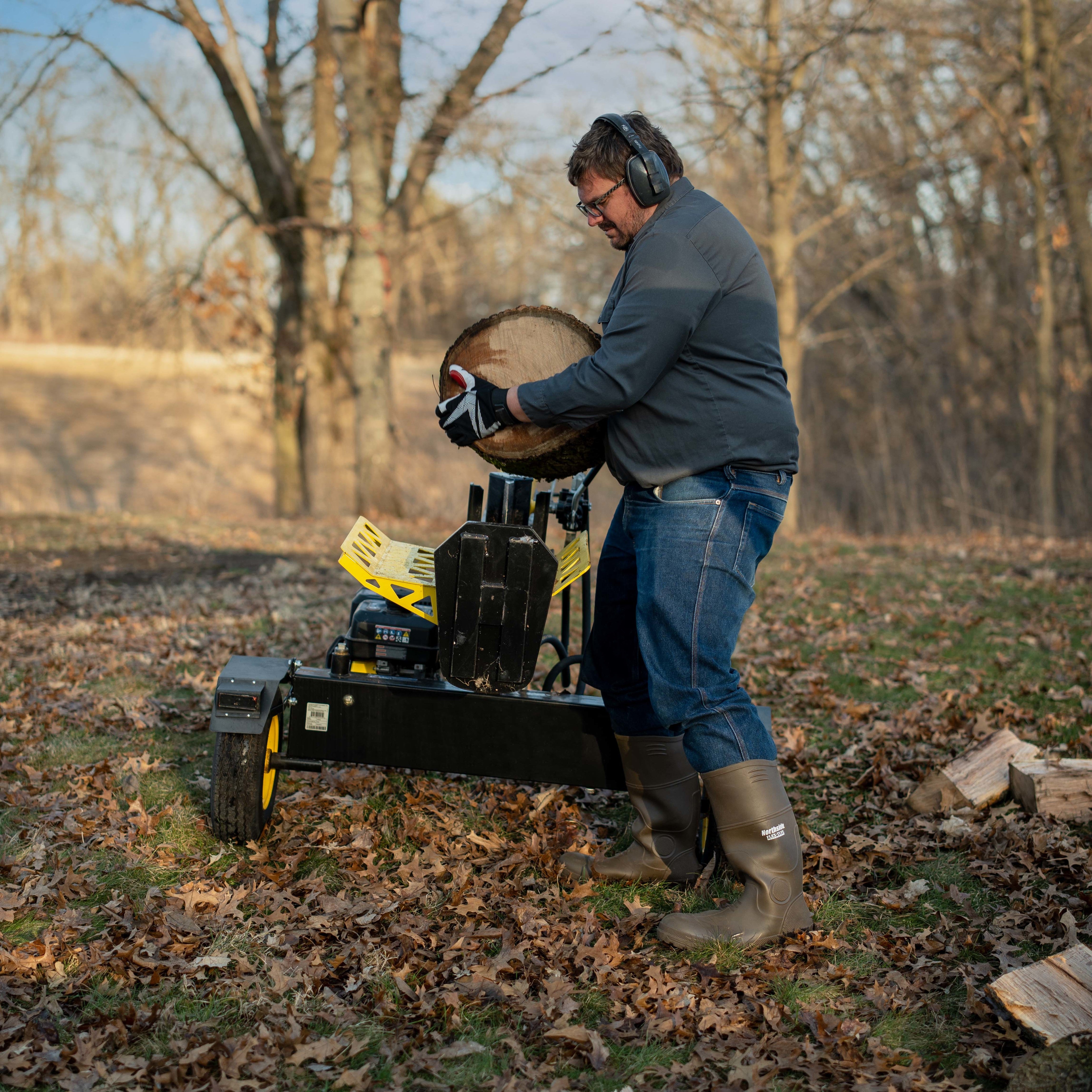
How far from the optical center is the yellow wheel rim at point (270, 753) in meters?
3.71

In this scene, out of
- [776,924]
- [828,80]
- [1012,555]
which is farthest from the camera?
[828,80]

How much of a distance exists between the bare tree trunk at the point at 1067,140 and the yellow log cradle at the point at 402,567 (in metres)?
13.2

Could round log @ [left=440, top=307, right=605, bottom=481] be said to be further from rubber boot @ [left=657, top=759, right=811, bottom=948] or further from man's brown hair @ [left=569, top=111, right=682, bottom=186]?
rubber boot @ [left=657, top=759, right=811, bottom=948]

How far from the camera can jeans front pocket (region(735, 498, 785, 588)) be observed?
3.18 m

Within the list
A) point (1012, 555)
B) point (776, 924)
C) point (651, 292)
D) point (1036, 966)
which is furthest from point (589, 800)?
point (1012, 555)

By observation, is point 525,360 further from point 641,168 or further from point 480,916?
point 480,916

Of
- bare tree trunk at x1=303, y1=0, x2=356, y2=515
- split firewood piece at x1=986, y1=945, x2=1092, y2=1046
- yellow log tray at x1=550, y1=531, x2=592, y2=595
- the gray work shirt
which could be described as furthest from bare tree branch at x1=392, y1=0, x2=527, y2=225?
split firewood piece at x1=986, y1=945, x2=1092, y2=1046

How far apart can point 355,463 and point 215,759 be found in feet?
36.6

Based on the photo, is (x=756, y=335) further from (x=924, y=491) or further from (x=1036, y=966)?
(x=924, y=491)

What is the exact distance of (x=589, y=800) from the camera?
4.48m

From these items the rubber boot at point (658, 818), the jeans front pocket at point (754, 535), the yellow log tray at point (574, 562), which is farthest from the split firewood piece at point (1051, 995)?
the yellow log tray at point (574, 562)

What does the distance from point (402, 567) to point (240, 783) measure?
964 mm

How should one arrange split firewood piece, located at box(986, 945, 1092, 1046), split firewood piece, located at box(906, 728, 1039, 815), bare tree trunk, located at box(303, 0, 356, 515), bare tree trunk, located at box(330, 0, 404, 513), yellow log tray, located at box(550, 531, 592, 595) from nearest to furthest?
split firewood piece, located at box(986, 945, 1092, 1046) → yellow log tray, located at box(550, 531, 592, 595) → split firewood piece, located at box(906, 728, 1039, 815) → bare tree trunk, located at box(330, 0, 404, 513) → bare tree trunk, located at box(303, 0, 356, 515)

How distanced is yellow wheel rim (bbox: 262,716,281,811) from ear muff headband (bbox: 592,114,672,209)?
2191 mm
